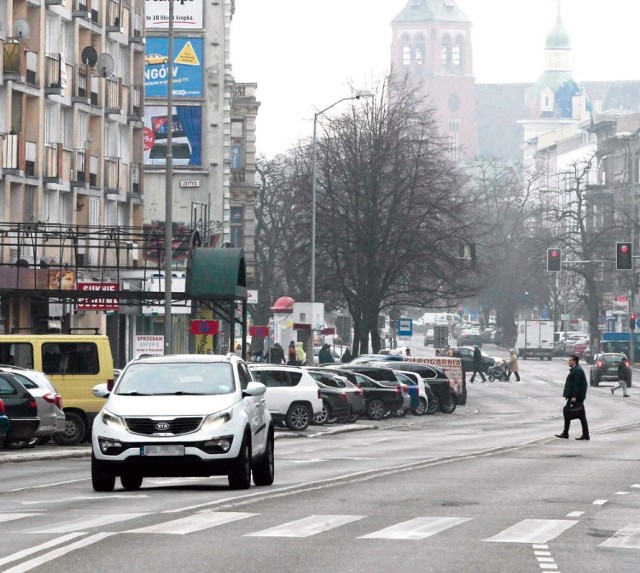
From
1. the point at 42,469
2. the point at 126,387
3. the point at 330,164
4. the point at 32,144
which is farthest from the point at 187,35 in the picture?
the point at 126,387

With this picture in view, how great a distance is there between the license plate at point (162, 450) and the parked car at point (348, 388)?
26.5 metres

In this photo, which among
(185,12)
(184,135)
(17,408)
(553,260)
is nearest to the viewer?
(17,408)

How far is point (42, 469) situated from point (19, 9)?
2946 cm

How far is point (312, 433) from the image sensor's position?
42.1 meters

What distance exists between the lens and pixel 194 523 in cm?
1620

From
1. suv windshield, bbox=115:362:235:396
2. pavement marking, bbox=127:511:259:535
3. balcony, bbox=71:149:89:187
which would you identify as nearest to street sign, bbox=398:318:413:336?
balcony, bbox=71:149:89:187

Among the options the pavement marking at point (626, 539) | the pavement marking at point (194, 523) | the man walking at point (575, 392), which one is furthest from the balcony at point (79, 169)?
the pavement marking at point (626, 539)

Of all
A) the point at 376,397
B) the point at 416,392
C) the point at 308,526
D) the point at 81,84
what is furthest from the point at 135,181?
the point at 308,526

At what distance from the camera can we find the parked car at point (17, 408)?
30.4 m

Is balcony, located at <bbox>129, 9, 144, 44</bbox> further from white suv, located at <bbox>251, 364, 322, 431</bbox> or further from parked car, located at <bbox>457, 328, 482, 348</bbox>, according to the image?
parked car, located at <bbox>457, 328, 482, 348</bbox>

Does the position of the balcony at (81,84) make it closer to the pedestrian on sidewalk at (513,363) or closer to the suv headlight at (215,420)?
the pedestrian on sidewalk at (513,363)

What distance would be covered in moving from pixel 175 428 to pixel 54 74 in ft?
121

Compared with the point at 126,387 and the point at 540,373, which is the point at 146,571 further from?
the point at 540,373

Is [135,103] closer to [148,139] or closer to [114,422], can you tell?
[148,139]
